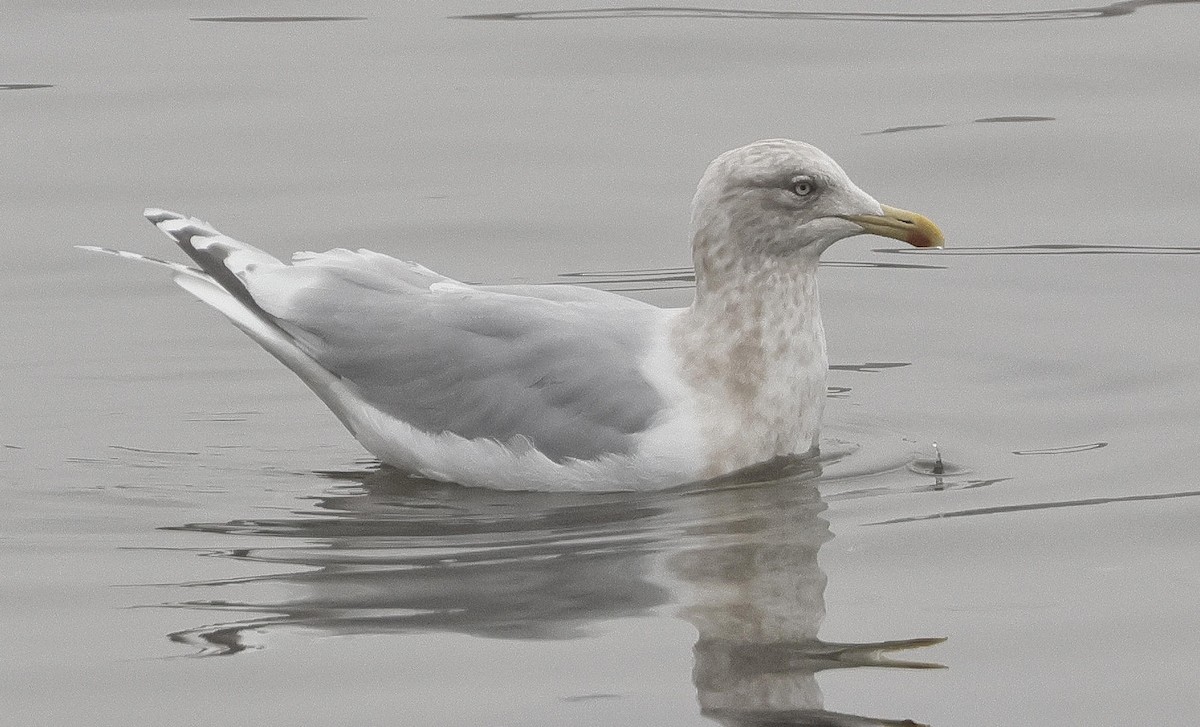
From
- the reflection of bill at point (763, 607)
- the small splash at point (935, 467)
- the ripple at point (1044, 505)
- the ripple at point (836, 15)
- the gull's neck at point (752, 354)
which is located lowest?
the reflection of bill at point (763, 607)

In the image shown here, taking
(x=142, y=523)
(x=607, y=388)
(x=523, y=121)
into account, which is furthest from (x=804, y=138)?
(x=142, y=523)

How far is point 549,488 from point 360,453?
999 millimetres

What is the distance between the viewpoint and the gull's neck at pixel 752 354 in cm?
769

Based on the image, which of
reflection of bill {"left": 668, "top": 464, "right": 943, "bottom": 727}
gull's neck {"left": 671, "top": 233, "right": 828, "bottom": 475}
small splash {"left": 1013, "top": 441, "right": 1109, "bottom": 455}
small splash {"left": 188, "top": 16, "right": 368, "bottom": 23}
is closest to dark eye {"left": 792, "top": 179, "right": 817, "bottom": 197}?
gull's neck {"left": 671, "top": 233, "right": 828, "bottom": 475}

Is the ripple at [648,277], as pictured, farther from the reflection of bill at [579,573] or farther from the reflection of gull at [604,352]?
the reflection of bill at [579,573]

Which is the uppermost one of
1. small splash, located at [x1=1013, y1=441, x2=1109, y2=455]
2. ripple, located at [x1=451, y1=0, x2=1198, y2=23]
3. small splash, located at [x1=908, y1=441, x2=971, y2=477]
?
ripple, located at [x1=451, y1=0, x2=1198, y2=23]

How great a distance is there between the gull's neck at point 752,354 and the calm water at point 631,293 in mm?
233

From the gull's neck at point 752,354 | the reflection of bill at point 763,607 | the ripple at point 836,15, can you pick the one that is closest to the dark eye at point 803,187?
the gull's neck at point 752,354

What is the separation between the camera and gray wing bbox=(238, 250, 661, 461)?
299 inches

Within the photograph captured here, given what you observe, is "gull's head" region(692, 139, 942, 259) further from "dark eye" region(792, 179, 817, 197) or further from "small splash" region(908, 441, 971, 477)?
"small splash" region(908, 441, 971, 477)

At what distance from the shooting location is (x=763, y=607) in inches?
252

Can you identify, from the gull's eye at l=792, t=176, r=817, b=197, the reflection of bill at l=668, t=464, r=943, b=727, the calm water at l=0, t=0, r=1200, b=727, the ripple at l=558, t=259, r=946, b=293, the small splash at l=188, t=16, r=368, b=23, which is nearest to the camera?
the reflection of bill at l=668, t=464, r=943, b=727

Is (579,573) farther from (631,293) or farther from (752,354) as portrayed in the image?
(631,293)

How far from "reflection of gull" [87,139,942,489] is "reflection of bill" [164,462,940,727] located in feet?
0.43
